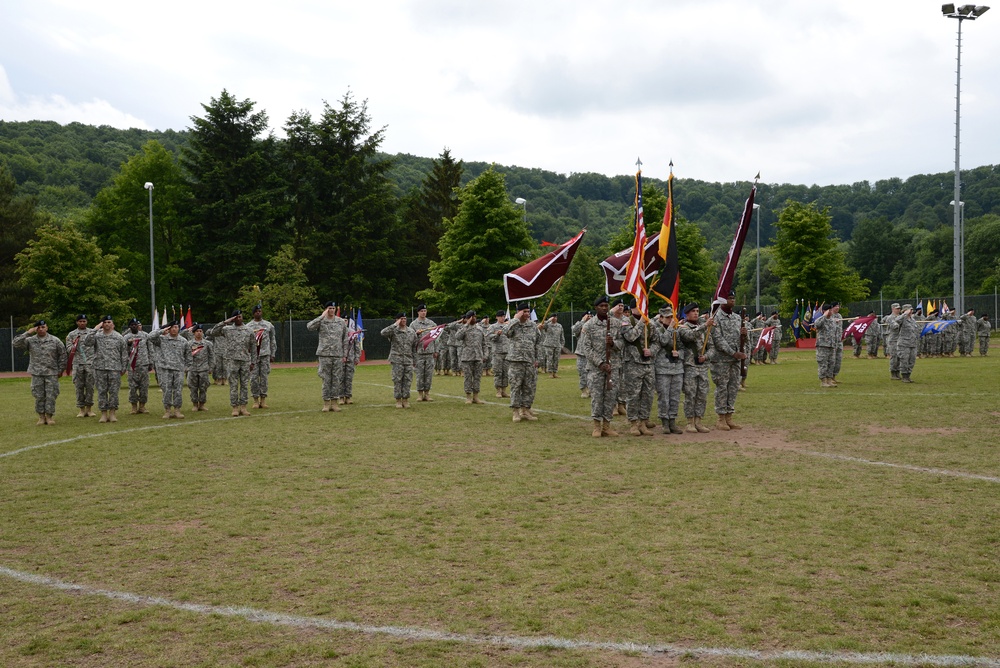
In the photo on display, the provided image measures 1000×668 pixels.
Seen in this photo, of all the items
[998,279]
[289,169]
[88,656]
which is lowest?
[88,656]

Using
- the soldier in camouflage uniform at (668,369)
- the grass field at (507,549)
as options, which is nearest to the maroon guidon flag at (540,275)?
the soldier in camouflage uniform at (668,369)

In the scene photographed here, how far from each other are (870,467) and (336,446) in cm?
776

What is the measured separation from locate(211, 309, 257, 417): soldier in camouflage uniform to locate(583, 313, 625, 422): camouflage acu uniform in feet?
27.9

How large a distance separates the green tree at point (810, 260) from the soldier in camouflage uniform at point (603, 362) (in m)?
52.3

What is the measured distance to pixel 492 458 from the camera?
1204cm

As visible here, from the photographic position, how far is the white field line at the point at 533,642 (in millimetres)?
4742

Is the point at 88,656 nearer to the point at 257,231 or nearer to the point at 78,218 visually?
the point at 257,231

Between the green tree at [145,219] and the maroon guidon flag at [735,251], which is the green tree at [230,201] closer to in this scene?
the green tree at [145,219]

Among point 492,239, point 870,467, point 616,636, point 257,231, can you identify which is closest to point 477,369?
point 870,467

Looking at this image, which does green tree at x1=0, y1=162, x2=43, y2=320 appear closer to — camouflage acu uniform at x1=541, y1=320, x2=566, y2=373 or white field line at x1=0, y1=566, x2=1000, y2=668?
camouflage acu uniform at x1=541, y1=320, x2=566, y2=373

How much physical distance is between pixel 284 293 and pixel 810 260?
37710 mm

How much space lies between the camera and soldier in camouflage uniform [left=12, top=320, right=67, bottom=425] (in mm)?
17203

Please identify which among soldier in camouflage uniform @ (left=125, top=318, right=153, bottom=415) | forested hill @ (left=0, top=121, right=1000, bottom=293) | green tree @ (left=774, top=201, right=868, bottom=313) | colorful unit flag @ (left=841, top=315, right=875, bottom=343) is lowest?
soldier in camouflage uniform @ (left=125, top=318, right=153, bottom=415)

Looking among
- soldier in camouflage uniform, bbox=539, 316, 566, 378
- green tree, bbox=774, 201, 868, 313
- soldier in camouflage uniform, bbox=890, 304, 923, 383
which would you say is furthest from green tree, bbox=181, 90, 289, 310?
soldier in camouflage uniform, bbox=890, 304, 923, 383
